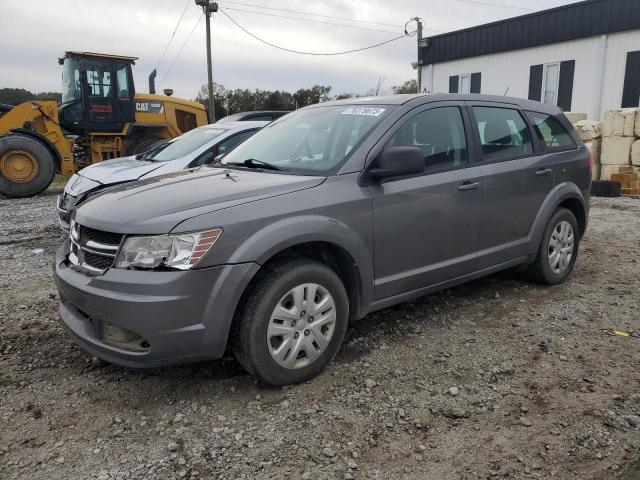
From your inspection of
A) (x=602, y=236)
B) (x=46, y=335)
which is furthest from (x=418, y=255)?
(x=602, y=236)

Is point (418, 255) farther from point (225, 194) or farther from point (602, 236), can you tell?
point (602, 236)

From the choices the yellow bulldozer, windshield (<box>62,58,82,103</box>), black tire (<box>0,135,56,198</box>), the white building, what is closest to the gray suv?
black tire (<box>0,135,56,198</box>)

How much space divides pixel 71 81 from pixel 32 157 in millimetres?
2478

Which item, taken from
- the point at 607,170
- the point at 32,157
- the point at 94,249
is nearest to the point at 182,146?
the point at 94,249

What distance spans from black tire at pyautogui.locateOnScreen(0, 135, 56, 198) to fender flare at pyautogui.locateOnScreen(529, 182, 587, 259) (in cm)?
1016

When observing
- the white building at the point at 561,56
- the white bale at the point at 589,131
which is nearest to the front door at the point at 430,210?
the white bale at the point at 589,131

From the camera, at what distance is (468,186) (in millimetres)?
3973

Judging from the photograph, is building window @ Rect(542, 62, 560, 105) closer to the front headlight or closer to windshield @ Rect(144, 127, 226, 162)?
windshield @ Rect(144, 127, 226, 162)

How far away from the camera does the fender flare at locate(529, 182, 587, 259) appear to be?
15.2 ft

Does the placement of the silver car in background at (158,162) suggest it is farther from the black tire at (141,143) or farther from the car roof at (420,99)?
the black tire at (141,143)

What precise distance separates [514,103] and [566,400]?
2.71 meters

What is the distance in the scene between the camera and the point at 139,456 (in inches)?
101

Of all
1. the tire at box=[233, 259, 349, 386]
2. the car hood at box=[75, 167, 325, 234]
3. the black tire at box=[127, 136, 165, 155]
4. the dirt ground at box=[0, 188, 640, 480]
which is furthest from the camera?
the black tire at box=[127, 136, 165, 155]

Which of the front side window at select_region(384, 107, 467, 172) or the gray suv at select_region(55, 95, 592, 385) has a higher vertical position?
the front side window at select_region(384, 107, 467, 172)
